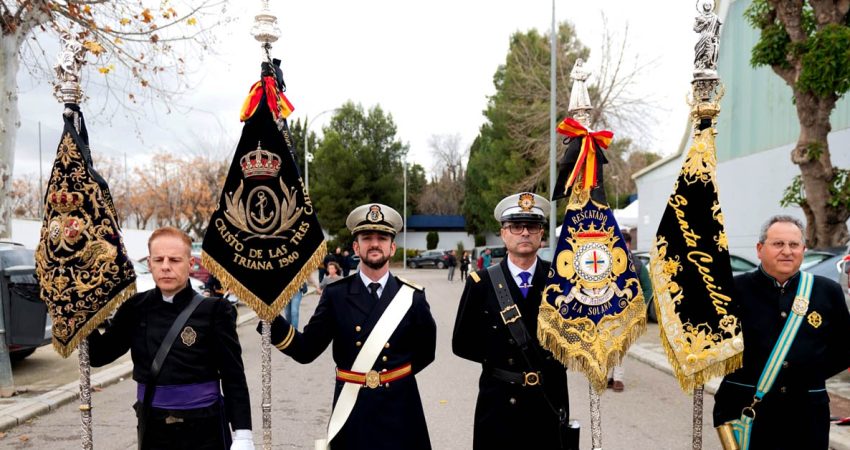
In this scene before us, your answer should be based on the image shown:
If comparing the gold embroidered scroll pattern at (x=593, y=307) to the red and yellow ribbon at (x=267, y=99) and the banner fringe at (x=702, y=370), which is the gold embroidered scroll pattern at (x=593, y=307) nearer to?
the banner fringe at (x=702, y=370)

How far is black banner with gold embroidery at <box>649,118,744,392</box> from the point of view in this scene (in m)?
3.12

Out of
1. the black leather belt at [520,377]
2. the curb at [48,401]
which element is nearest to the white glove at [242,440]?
the black leather belt at [520,377]

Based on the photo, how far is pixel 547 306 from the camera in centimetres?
328

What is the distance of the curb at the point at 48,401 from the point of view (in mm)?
6098

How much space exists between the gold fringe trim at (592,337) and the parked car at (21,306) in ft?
21.3

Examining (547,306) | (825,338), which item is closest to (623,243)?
(547,306)

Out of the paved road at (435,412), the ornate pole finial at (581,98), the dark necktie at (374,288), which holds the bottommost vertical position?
the paved road at (435,412)

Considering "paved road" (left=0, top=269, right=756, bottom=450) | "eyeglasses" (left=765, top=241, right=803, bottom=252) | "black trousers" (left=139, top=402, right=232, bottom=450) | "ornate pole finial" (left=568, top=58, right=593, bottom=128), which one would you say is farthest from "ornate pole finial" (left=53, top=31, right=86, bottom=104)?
"eyeglasses" (left=765, top=241, right=803, bottom=252)

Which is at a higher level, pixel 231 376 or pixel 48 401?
pixel 231 376

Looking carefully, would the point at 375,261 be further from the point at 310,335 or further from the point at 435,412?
the point at 435,412

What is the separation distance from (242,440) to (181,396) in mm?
372

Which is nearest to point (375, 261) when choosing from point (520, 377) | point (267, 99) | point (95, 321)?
point (520, 377)

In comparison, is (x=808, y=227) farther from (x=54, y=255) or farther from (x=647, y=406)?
(x=54, y=255)

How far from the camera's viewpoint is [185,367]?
9.64ft
